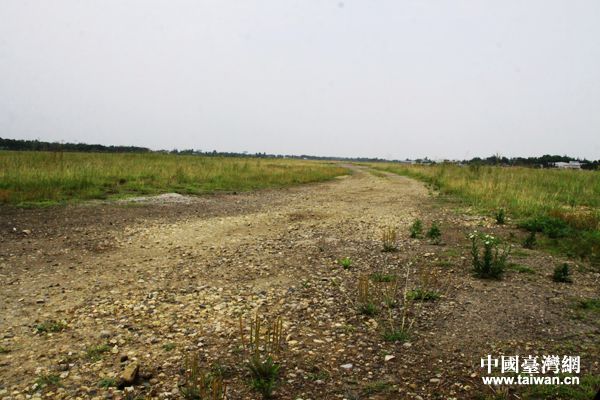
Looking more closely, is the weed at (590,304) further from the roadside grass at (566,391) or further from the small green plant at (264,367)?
the small green plant at (264,367)

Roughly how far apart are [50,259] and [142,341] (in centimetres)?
442

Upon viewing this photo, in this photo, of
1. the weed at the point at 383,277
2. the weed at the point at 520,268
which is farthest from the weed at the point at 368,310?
the weed at the point at 520,268

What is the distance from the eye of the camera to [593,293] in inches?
220

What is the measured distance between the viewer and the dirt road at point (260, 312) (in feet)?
12.2

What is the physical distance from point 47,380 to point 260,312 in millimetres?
2475

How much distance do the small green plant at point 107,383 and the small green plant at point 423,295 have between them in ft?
13.0

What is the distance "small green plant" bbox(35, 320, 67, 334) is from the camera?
181 inches

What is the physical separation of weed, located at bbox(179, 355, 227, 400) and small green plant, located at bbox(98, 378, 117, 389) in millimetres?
670

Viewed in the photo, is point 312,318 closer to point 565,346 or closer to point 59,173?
point 565,346

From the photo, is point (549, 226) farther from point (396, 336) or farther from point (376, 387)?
point (376, 387)

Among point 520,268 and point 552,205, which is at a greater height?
point 552,205

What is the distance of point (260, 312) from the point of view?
520 centimetres

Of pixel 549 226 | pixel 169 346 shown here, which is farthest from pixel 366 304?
pixel 549 226

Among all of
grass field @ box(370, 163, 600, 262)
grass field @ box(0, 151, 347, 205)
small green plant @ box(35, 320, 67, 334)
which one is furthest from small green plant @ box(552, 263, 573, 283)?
grass field @ box(0, 151, 347, 205)
